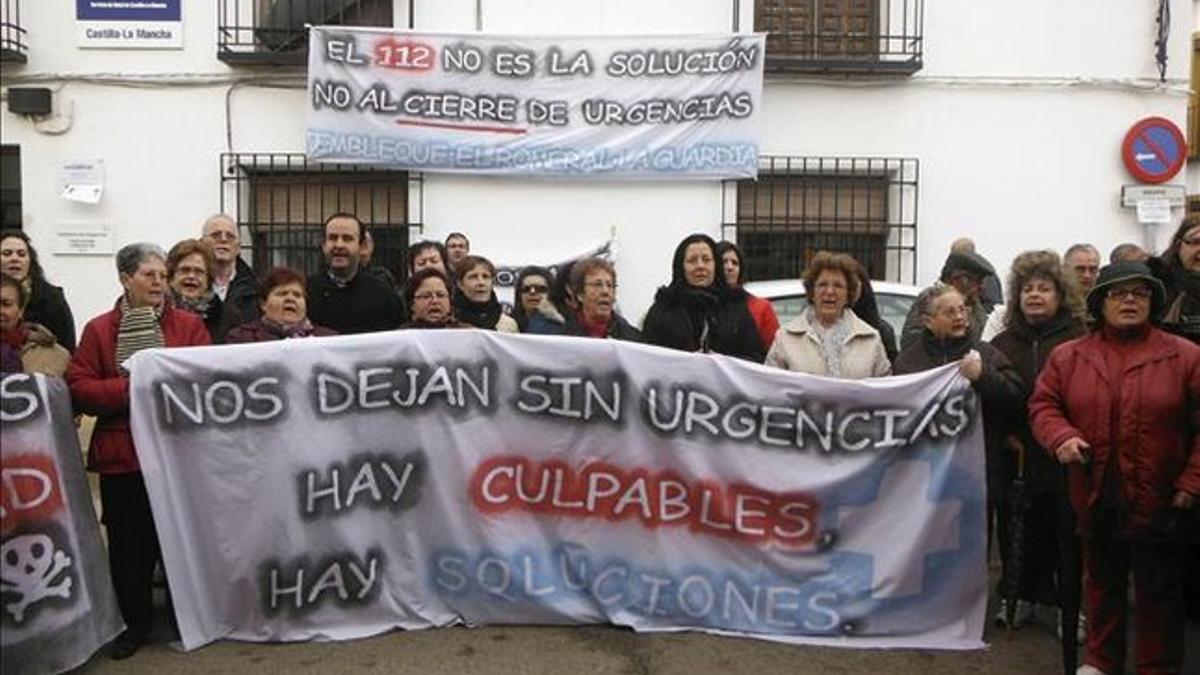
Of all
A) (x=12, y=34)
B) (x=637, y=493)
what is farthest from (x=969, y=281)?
(x=12, y=34)

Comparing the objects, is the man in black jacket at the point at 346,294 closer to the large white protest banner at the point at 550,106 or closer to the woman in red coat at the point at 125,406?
the woman in red coat at the point at 125,406

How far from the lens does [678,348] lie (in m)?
5.12

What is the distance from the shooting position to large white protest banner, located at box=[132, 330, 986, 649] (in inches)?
175

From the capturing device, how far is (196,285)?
15.7 ft

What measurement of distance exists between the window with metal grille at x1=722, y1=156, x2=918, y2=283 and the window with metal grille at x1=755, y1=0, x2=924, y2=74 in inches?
34.5

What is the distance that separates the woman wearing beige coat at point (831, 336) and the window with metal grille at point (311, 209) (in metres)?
5.49

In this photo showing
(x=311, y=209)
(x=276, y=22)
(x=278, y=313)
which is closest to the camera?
(x=278, y=313)

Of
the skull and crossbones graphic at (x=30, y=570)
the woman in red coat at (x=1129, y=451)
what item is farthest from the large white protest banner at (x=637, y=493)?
the skull and crossbones graphic at (x=30, y=570)

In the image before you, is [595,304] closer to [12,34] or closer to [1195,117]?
[12,34]

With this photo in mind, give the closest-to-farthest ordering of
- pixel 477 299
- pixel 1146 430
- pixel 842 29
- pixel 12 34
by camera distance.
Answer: pixel 1146 430 → pixel 477 299 → pixel 12 34 → pixel 842 29

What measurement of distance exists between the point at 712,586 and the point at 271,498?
72.4 inches

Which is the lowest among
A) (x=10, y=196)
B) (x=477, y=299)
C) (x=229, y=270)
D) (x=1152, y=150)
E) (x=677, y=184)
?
(x=477, y=299)

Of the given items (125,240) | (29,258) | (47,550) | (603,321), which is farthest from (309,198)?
(47,550)

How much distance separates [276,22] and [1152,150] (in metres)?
7.95
